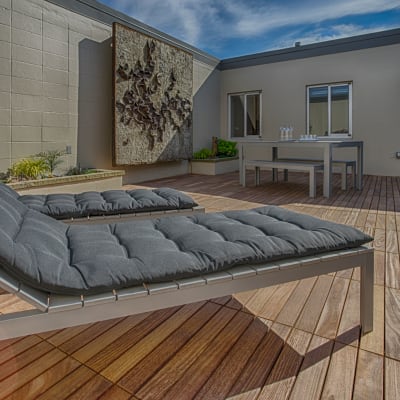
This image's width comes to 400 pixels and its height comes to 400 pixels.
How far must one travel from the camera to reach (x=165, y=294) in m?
1.10

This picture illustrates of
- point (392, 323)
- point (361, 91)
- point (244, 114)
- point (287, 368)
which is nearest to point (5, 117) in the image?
point (287, 368)

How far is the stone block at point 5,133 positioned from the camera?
14.3 ft

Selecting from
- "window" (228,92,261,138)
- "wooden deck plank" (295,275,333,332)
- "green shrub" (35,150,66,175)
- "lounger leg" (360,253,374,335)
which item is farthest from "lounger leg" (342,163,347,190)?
"green shrub" (35,150,66,175)

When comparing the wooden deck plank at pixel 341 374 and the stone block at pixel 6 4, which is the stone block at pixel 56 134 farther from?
the wooden deck plank at pixel 341 374

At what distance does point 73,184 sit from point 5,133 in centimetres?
102

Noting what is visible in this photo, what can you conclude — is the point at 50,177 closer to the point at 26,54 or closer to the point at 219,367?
the point at 26,54

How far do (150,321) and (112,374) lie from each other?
1.16 ft

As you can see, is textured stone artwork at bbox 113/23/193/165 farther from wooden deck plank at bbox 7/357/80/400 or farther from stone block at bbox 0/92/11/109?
wooden deck plank at bbox 7/357/80/400

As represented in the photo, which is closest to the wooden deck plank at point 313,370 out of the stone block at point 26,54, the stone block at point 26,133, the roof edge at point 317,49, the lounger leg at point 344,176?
the lounger leg at point 344,176

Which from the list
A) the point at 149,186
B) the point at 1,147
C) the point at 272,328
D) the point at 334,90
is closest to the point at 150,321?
the point at 272,328

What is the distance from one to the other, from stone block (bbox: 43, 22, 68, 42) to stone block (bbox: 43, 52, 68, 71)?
0.24 meters

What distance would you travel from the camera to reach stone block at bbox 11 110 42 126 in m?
4.49

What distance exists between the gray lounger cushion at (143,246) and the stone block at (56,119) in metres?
3.73

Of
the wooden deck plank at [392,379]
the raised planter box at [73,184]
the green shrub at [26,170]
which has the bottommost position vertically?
the wooden deck plank at [392,379]
